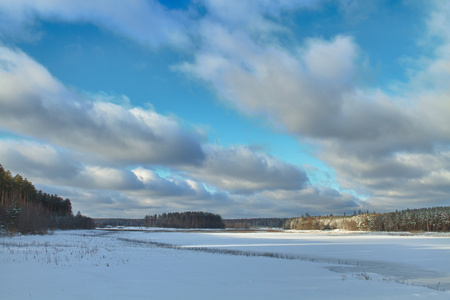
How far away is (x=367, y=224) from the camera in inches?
5325

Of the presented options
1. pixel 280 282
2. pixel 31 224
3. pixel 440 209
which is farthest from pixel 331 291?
pixel 440 209

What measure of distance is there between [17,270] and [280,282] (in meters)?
13.0

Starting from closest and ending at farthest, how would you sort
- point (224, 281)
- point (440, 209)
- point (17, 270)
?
point (224, 281) < point (17, 270) < point (440, 209)

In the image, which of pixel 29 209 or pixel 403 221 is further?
pixel 403 221

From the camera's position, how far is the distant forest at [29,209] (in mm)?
67750

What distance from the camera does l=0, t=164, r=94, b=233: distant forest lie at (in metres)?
67.8

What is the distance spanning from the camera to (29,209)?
78.2 meters

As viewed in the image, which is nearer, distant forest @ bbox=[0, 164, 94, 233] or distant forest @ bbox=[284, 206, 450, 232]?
distant forest @ bbox=[0, 164, 94, 233]

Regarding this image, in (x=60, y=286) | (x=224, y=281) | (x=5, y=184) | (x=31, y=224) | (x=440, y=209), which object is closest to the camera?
(x=60, y=286)

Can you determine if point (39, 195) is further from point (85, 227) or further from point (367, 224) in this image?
point (367, 224)

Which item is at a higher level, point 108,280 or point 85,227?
point 108,280

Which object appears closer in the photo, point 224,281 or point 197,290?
point 197,290

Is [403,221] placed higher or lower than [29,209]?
lower

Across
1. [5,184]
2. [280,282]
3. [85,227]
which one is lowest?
[85,227]
